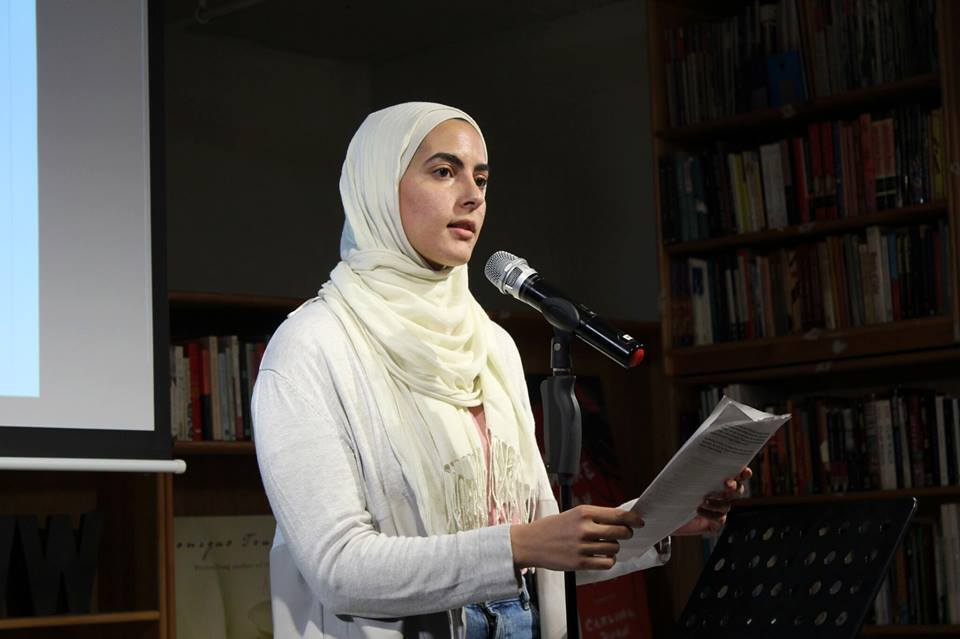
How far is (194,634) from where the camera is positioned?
11.2 feet

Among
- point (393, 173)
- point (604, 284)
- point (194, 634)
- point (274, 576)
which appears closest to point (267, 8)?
point (604, 284)

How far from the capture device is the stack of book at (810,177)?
3.52 meters

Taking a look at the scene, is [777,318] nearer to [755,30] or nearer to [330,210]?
[755,30]

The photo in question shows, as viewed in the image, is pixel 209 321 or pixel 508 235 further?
pixel 508 235

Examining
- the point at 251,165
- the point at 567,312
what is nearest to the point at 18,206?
the point at 567,312

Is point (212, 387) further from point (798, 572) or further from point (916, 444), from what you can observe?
point (798, 572)

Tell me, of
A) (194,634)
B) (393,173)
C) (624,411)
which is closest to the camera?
(393,173)

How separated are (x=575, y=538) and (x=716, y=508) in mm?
363

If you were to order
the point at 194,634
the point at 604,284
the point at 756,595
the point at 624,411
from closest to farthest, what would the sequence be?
the point at 756,595 → the point at 194,634 → the point at 624,411 → the point at 604,284

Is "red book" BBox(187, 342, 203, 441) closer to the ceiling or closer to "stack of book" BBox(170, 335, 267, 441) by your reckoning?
"stack of book" BBox(170, 335, 267, 441)

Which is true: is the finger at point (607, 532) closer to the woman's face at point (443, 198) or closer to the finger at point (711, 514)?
the finger at point (711, 514)

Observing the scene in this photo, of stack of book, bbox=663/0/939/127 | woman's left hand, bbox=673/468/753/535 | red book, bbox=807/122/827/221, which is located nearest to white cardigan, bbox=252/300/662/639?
woman's left hand, bbox=673/468/753/535

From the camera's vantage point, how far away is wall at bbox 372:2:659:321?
4.65m

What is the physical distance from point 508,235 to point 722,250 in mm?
1154
